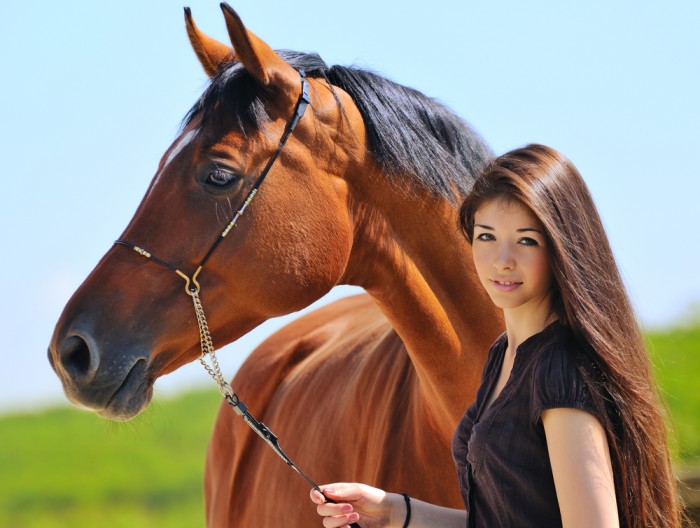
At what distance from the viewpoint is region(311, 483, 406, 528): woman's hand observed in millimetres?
2066

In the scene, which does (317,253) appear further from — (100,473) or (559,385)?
(100,473)

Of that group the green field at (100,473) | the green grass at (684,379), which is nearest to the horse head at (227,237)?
the green grass at (684,379)

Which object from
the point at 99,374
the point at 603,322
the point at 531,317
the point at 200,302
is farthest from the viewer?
the point at 200,302

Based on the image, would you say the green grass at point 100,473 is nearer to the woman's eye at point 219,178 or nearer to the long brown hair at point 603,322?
the woman's eye at point 219,178

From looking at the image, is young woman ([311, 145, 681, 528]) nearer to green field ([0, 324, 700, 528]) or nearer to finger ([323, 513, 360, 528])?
finger ([323, 513, 360, 528])

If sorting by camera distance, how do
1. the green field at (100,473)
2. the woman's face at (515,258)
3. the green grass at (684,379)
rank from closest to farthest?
the woman's face at (515,258) → the green grass at (684,379) → the green field at (100,473)

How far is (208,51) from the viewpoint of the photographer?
285 centimetres

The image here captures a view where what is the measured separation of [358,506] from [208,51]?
1.54 m

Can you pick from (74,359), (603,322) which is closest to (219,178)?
(74,359)

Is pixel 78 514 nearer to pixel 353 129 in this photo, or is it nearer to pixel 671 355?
pixel 671 355

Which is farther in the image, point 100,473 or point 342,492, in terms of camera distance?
point 100,473

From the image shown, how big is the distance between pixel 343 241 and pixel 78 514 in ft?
29.4

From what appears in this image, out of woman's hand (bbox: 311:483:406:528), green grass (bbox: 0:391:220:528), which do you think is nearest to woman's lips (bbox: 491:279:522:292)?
woman's hand (bbox: 311:483:406:528)

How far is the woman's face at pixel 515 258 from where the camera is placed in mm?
1851
